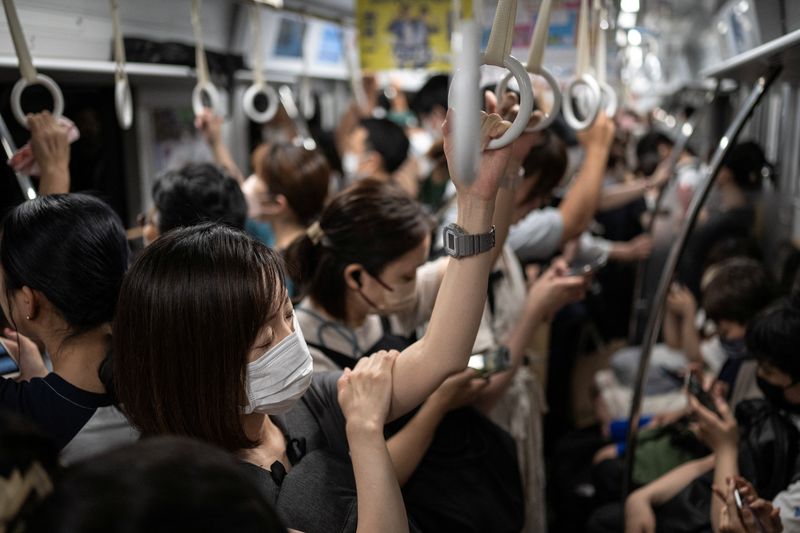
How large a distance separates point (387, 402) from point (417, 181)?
3689mm

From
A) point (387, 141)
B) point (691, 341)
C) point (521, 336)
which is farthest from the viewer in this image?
point (387, 141)

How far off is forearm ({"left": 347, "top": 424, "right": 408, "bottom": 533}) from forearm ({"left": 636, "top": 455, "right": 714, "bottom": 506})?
1376mm

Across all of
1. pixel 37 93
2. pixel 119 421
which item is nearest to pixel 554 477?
pixel 119 421

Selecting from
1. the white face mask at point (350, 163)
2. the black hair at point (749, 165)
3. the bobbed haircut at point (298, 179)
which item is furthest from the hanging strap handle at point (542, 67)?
the white face mask at point (350, 163)

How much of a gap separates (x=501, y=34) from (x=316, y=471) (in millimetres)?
849

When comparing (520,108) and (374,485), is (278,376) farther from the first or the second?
(520,108)

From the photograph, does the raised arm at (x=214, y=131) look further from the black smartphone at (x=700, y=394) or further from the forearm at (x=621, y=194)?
the forearm at (x=621, y=194)

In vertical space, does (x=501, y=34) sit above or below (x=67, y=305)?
above

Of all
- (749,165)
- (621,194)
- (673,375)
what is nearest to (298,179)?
(673,375)

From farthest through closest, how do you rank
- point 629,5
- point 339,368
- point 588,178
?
1. point 629,5
2. point 588,178
3. point 339,368

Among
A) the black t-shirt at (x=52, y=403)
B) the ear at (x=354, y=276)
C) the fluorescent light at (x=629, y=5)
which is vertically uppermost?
the fluorescent light at (x=629, y=5)

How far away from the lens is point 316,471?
1408 mm

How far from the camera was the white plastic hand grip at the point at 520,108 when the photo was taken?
45.3 inches

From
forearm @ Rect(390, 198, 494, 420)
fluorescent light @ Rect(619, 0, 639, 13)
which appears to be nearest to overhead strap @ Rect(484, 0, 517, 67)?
forearm @ Rect(390, 198, 494, 420)
